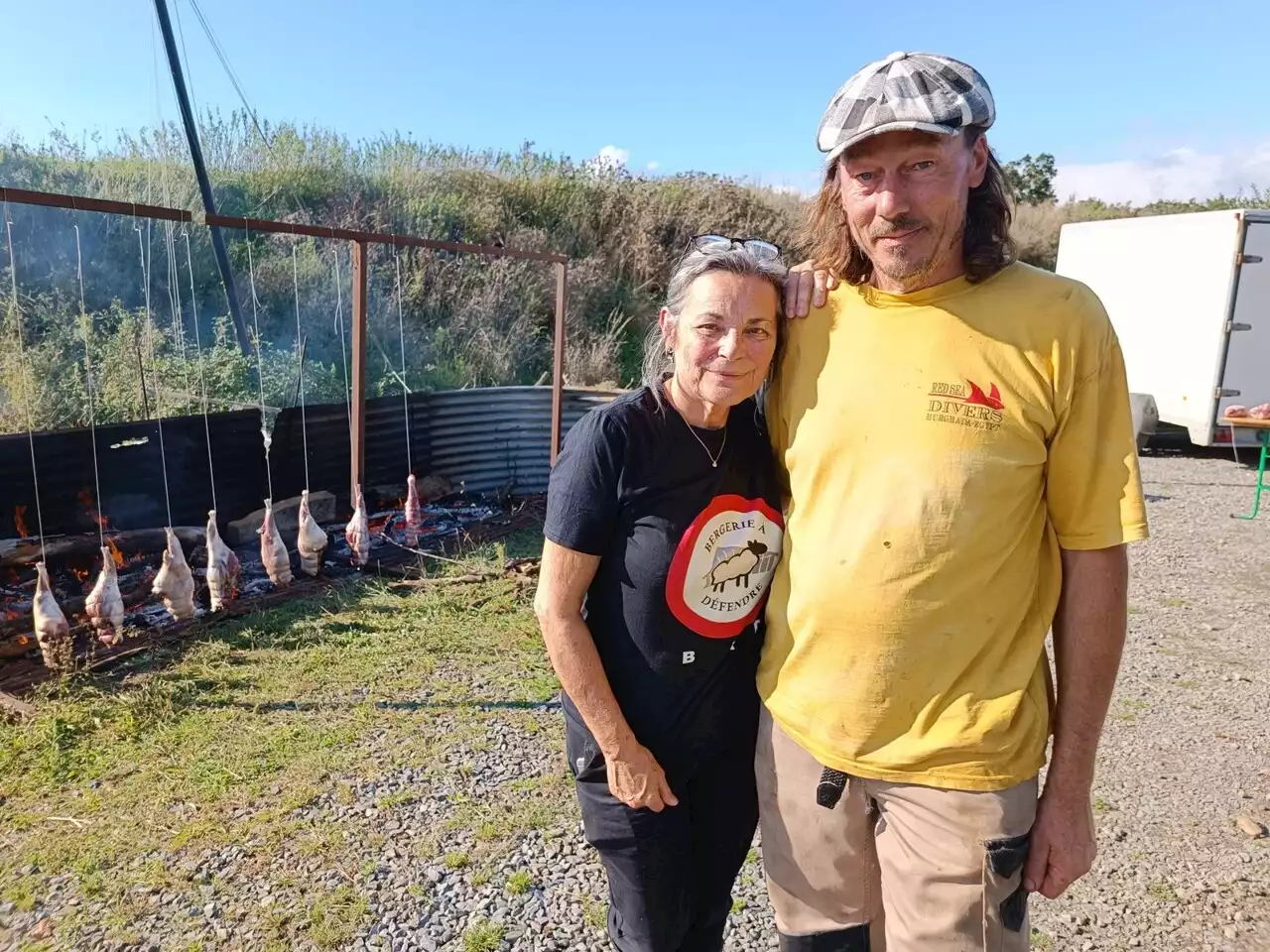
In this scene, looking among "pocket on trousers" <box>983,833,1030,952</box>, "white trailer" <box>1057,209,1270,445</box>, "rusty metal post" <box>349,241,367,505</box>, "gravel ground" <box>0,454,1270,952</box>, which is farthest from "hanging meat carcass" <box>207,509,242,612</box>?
"white trailer" <box>1057,209,1270,445</box>

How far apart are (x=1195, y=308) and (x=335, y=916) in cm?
1156

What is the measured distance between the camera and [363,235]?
5195 millimetres

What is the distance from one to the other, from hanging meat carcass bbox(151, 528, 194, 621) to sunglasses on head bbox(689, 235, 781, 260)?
3696 mm

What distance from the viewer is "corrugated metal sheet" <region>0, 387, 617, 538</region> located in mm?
5332

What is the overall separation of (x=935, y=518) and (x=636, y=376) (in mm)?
11576

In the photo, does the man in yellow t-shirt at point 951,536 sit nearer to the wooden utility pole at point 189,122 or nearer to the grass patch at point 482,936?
the grass patch at point 482,936

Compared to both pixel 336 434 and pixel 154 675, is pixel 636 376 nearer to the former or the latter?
pixel 336 434

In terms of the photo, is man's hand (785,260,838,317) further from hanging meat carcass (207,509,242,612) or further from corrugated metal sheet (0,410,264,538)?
corrugated metal sheet (0,410,264,538)

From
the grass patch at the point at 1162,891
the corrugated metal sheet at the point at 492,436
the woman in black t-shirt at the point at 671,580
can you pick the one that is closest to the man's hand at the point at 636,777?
the woman in black t-shirt at the point at 671,580

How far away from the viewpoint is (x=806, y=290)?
179 centimetres

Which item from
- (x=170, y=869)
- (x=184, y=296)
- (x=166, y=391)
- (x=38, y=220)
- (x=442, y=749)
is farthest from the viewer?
(x=184, y=296)

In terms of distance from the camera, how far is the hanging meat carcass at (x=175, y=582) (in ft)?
14.1

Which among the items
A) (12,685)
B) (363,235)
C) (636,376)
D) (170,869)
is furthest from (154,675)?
(636,376)

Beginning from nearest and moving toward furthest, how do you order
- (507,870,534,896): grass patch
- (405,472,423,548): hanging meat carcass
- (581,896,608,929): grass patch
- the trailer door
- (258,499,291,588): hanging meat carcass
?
(581,896,608,929): grass patch → (507,870,534,896): grass patch → (258,499,291,588): hanging meat carcass → (405,472,423,548): hanging meat carcass → the trailer door
